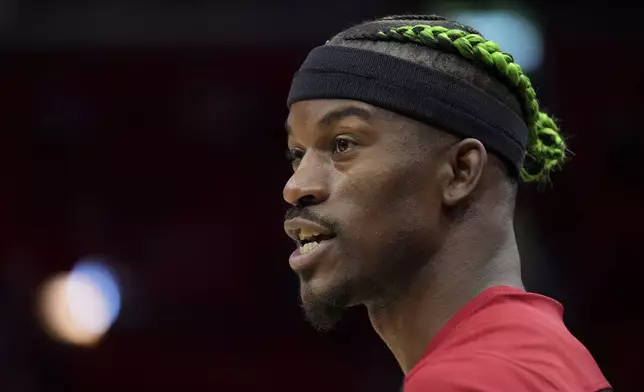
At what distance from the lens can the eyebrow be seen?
5.61ft

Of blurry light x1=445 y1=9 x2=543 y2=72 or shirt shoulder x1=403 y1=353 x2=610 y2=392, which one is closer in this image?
shirt shoulder x1=403 y1=353 x2=610 y2=392

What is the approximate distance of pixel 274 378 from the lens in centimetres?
425

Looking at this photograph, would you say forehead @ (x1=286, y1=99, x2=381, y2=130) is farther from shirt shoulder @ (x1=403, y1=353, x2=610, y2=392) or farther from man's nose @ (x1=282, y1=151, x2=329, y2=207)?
shirt shoulder @ (x1=403, y1=353, x2=610, y2=392)

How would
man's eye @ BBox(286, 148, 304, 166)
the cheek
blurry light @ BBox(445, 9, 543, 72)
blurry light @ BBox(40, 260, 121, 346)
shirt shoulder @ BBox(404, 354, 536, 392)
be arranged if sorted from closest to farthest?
shirt shoulder @ BBox(404, 354, 536, 392) < the cheek < man's eye @ BBox(286, 148, 304, 166) < blurry light @ BBox(445, 9, 543, 72) < blurry light @ BBox(40, 260, 121, 346)

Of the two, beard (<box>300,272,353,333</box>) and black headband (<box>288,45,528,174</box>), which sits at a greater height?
black headband (<box>288,45,528,174</box>)

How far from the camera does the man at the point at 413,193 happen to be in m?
1.67

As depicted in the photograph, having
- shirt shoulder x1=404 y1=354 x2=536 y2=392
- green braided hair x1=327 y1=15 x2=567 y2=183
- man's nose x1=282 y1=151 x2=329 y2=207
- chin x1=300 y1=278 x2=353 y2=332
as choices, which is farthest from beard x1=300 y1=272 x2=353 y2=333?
green braided hair x1=327 y1=15 x2=567 y2=183

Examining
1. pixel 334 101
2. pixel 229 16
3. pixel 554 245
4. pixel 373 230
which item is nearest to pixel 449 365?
pixel 373 230

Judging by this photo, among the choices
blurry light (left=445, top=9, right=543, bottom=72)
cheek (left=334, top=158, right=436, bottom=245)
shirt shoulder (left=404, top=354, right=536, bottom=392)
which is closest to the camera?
shirt shoulder (left=404, top=354, right=536, bottom=392)

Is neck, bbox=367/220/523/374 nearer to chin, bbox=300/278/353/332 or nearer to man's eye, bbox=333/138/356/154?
chin, bbox=300/278/353/332

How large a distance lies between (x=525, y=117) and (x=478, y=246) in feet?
0.98

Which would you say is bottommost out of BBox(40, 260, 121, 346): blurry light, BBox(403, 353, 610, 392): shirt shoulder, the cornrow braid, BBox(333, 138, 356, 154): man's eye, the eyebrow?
BBox(40, 260, 121, 346): blurry light

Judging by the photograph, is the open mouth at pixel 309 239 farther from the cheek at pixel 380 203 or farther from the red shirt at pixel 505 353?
the red shirt at pixel 505 353

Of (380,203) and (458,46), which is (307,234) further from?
(458,46)
